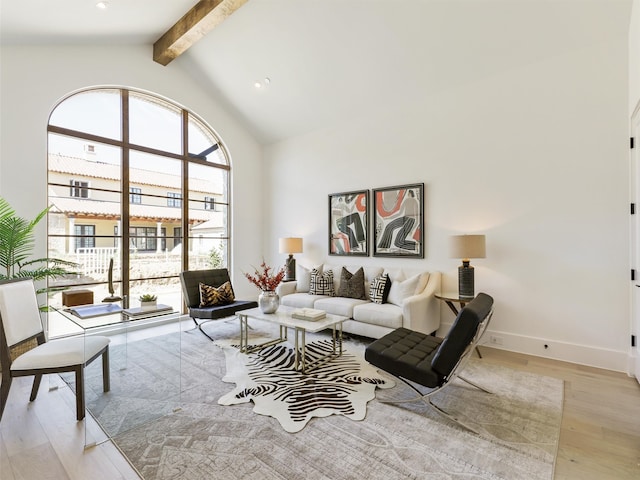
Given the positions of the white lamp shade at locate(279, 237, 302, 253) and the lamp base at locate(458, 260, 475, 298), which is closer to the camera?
the lamp base at locate(458, 260, 475, 298)

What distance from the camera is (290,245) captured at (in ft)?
→ 18.3

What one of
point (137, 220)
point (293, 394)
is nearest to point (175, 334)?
point (293, 394)

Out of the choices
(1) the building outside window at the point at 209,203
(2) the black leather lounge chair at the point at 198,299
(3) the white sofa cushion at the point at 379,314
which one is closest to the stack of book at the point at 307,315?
(3) the white sofa cushion at the point at 379,314

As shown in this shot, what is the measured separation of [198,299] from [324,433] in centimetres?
300

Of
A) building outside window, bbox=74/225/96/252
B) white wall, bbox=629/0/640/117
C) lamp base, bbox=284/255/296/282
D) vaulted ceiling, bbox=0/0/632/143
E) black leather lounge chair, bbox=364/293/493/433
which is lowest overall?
black leather lounge chair, bbox=364/293/493/433

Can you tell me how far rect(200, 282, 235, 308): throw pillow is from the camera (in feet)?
14.4

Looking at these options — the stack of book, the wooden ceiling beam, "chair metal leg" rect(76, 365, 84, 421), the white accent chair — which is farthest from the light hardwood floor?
the wooden ceiling beam

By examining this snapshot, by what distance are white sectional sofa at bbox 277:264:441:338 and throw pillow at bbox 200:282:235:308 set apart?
0.87 m

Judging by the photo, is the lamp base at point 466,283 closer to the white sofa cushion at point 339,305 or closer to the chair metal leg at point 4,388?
the white sofa cushion at point 339,305

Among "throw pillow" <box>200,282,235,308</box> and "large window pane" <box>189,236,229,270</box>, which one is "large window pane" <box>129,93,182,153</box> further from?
"throw pillow" <box>200,282,235,308</box>

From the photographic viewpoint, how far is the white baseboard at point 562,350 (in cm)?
316

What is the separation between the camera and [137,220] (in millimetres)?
4980

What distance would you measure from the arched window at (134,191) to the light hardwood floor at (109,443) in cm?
180

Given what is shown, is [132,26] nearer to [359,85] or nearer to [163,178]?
[163,178]
